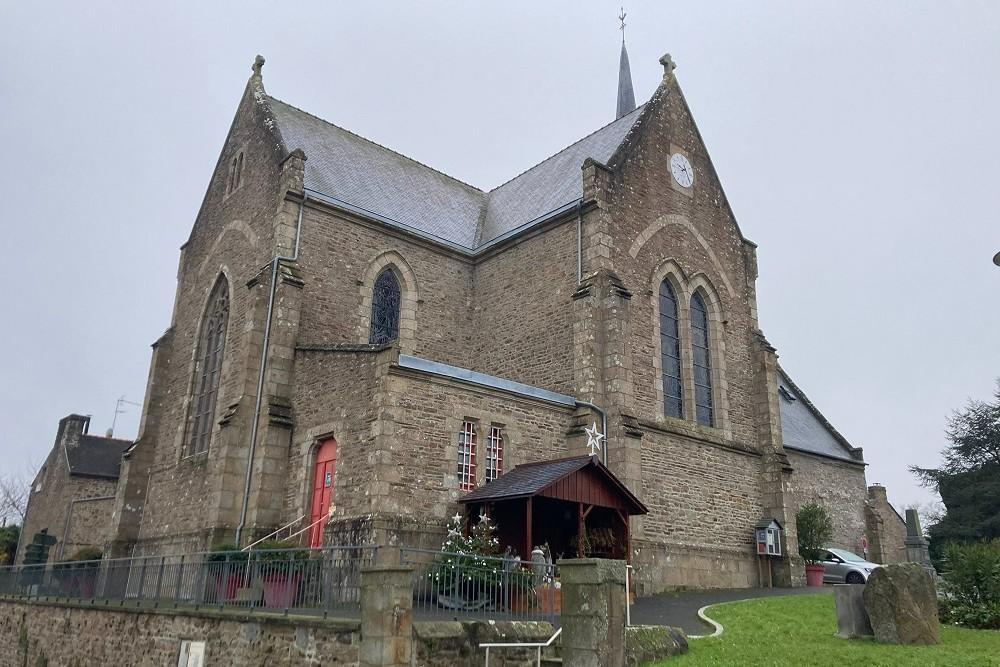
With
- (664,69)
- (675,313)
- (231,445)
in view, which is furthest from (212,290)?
(664,69)

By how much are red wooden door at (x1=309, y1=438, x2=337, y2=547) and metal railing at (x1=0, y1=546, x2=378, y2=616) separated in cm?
138

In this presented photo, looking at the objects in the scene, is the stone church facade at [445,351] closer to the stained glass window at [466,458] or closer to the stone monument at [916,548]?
the stained glass window at [466,458]

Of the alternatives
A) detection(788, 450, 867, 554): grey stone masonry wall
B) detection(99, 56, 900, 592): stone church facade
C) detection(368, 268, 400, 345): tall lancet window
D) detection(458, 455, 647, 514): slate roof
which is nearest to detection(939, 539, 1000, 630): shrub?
detection(458, 455, 647, 514): slate roof

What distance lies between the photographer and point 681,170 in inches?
941

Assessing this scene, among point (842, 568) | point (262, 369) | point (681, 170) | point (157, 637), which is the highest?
point (681, 170)

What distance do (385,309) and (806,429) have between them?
19044mm

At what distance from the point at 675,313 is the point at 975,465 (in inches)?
714

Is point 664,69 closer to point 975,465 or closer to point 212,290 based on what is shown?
point 212,290

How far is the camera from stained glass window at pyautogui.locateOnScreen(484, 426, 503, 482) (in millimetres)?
17125

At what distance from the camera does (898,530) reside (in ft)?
113

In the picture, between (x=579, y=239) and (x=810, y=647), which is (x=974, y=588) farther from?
(x=579, y=239)

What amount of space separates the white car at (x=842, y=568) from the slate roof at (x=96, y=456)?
2885cm

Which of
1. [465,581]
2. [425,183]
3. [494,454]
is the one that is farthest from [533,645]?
[425,183]

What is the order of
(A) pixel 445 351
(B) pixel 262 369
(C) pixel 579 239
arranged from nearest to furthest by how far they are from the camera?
(B) pixel 262 369
(C) pixel 579 239
(A) pixel 445 351
